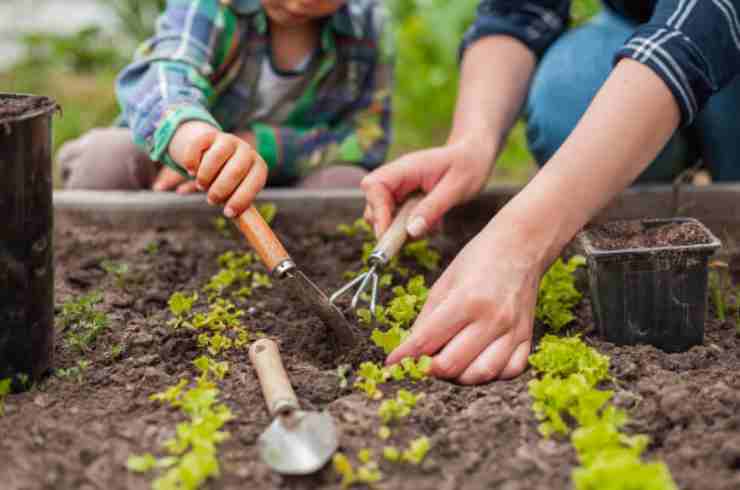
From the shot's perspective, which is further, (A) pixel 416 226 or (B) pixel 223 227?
(B) pixel 223 227

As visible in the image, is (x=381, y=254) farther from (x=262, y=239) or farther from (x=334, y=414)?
(x=334, y=414)

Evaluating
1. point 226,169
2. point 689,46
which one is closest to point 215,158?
point 226,169

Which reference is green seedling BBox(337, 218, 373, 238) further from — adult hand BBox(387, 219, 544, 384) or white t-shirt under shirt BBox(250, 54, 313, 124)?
adult hand BBox(387, 219, 544, 384)

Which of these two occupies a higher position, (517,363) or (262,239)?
(262,239)

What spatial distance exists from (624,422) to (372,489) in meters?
0.48

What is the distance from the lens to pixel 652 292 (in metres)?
2.04

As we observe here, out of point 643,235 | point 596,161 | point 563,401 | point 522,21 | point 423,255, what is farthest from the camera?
point 522,21

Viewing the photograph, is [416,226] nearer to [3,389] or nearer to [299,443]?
[299,443]

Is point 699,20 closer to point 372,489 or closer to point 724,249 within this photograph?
point 724,249

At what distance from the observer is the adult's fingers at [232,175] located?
6.79 feet

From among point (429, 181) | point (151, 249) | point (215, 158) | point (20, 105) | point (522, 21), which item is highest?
point (522, 21)

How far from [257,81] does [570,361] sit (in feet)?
5.74

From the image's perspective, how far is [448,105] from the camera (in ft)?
15.3

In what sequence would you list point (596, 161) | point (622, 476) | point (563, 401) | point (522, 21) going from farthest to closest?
point (522, 21)
point (596, 161)
point (563, 401)
point (622, 476)
